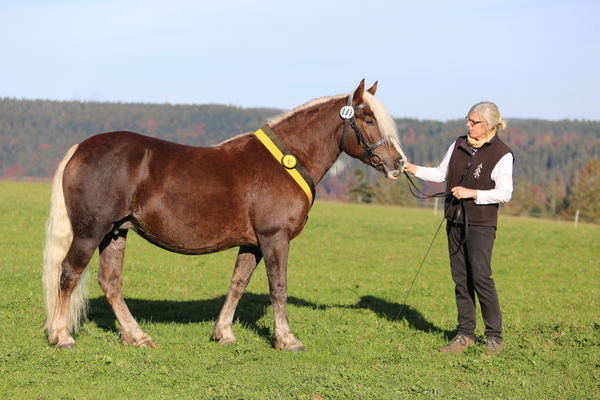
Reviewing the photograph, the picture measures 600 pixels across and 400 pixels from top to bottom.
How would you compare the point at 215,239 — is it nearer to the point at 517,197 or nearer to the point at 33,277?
the point at 33,277

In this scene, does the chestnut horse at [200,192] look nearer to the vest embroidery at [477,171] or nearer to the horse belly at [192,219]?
the horse belly at [192,219]

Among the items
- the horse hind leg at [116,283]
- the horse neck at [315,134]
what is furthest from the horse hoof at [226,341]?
the horse neck at [315,134]

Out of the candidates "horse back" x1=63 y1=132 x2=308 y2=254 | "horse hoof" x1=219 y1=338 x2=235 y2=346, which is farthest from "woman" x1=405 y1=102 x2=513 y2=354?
"horse hoof" x1=219 y1=338 x2=235 y2=346

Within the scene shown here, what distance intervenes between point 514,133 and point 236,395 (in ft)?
674

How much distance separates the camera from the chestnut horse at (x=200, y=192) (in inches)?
269

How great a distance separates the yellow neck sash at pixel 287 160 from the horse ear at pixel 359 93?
878 mm

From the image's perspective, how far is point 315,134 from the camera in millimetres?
7297

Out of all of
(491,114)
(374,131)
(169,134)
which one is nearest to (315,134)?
(374,131)

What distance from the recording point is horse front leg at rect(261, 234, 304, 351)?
276 inches

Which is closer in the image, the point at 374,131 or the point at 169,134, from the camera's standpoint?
the point at 374,131

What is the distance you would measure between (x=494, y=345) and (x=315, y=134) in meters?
2.96

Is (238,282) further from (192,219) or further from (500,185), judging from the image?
(500,185)

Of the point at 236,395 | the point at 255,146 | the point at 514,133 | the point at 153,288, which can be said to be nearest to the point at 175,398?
the point at 236,395

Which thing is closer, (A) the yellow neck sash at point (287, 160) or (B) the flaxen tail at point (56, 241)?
(B) the flaxen tail at point (56, 241)
